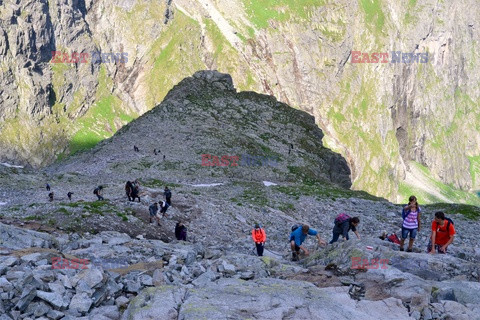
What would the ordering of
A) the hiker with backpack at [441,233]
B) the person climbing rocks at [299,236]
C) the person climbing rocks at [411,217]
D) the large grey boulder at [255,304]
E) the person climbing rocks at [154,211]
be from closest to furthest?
the large grey boulder at [255,304]
the hiker with backpack at [441,233]
the person climbing rocks at [411,217]
the person climbing rocks at [299,236]
the person climbing rocks at [154,211]

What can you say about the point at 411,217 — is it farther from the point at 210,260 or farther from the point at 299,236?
the point at 210,260

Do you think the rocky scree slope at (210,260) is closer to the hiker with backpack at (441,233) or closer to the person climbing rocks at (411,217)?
the hiker with backpack at (441,233)

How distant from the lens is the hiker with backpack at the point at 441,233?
67.4 feet

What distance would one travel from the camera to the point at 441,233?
21.1 metres

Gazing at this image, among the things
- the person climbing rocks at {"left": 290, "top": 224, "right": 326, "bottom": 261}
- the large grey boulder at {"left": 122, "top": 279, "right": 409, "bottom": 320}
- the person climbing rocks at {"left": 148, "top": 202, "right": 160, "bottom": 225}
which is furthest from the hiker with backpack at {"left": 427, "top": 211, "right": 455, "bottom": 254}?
the person climbing rocks at {"left": 148, "top": 202, "right": 160, "bottom": 225}

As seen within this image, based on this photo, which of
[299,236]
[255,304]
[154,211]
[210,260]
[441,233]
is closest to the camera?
[255,304]

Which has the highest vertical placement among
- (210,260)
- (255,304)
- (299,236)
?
(299,236)

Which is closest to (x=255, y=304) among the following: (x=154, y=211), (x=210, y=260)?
(x=210, y=260)

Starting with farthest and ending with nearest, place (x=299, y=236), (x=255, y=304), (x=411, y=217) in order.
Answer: (x=299, y=236)
(x=411, y=217)
(x=255, y=304)

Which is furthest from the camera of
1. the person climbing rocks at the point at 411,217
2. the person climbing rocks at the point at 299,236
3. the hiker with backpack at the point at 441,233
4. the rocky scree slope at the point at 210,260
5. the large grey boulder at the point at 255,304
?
the person climbing rocks at the point at 299,236

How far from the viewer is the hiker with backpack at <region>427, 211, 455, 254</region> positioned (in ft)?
67.4

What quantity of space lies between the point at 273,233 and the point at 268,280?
2116cm

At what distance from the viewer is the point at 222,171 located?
74062 millimetres

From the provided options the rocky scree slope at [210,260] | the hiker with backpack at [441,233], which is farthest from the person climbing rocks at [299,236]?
the hiker with backpack at [441,233]
